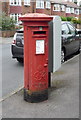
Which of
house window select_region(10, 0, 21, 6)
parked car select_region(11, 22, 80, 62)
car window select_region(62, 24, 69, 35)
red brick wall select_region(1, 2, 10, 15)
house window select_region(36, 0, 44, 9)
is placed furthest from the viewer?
house window select_region(36, 0, 44, 9)

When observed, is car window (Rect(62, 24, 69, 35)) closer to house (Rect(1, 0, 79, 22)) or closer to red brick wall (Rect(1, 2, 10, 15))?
house (Rect(1, 0, 79, 22))

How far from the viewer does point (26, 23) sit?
485cm

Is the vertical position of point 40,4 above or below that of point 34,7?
above

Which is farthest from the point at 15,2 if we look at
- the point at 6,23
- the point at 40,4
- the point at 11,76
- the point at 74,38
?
the point at 11,76

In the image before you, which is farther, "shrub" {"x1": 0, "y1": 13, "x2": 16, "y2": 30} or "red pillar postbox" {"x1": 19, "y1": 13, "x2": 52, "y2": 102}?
"shrub" {"x1": 0, "y1": 13, "x2": 16, "y2": 30}

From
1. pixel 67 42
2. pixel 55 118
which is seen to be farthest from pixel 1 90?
pixel 67 42

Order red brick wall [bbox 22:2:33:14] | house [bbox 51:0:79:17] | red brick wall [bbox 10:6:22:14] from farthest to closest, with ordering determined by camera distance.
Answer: house [bbox 51:0:79:17] → red brick wall [bbox 22:2:33:14] → red brick wall [bbox 10:6:22:14]

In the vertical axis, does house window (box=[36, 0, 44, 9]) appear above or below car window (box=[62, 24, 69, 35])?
above

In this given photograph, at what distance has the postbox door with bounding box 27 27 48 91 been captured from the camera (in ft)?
16.1

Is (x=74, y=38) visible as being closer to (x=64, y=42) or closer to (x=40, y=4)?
(x=64, y=42)

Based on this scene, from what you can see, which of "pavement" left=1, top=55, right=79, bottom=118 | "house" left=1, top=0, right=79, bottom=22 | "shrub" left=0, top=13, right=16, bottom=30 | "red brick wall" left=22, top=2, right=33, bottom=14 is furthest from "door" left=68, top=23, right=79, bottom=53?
"red brick wall" left=22, top=2, right=33, bottom=14

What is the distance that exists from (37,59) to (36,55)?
78 mm

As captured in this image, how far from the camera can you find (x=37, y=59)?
16.2 feet

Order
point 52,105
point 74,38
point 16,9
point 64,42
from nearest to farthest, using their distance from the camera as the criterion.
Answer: point 52,105 < point 64,42 < point 74,38 < point 16,9
